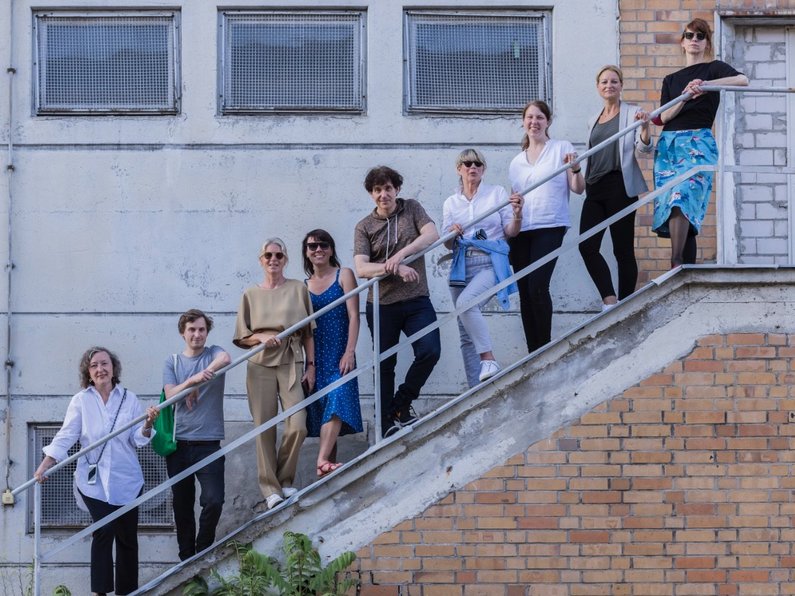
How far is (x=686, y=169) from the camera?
321 inches

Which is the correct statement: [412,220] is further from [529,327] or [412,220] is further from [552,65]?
[552,65]

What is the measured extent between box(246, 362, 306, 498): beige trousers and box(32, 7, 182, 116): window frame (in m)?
2.51

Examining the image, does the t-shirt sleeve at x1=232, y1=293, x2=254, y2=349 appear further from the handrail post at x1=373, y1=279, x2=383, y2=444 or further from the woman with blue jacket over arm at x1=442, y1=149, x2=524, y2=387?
the woman with blue jacket over arm at x1=442, y1=149, x2=524, y2=387

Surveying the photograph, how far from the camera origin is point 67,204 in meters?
9.91

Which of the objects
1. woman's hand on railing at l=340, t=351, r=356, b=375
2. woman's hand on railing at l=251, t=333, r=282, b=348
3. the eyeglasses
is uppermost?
the eyeglasses

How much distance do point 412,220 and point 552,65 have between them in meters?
2.14

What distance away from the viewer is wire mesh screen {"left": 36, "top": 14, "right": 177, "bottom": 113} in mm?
10008

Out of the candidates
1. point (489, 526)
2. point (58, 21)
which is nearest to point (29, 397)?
point (58, 21)

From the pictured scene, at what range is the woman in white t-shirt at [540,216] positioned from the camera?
8.40 m

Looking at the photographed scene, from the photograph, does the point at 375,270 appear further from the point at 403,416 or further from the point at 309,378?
the point at 403,416

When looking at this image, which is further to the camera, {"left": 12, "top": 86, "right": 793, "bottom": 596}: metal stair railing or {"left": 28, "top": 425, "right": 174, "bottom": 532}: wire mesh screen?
{"left": 28, "top": 425, "right": 174, "bottom": 532}: wire mesh screen

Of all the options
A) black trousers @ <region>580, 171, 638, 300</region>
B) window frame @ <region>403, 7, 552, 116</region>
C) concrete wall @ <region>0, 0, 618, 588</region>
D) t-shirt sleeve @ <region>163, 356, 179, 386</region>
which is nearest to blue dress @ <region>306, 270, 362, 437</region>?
t-shirt sleeve @ <region>163, 356, 179, 386</region>

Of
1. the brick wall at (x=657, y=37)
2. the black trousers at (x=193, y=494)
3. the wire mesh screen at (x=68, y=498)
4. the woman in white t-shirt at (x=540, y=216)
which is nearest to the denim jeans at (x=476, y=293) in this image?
the woman in white t-shirt at (x=540, y=216)

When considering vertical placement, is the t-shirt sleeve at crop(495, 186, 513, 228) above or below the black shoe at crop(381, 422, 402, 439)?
above
